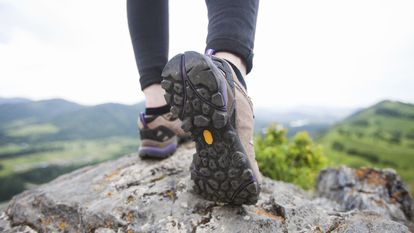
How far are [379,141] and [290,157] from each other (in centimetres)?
12066

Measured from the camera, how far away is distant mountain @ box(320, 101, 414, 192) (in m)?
86.8

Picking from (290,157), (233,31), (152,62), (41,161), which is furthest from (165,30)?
(41,161)

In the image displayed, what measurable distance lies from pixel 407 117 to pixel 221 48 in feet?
521

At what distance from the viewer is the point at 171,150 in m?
3.02

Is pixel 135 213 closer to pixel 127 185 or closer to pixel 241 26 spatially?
pixel 127 185

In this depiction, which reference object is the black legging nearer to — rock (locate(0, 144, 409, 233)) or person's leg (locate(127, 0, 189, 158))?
person's leg (locate(127, 0, 189, 158))

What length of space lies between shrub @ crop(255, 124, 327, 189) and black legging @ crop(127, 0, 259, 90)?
3.95m

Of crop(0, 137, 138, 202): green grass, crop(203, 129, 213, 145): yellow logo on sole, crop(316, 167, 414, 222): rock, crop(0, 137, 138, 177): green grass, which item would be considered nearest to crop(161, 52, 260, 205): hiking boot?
crop(203, 129, 213, 145): yellow logo on sole

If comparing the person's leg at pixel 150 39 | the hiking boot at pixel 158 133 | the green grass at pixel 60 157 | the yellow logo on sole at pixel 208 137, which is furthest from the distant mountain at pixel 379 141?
the green grass at pixel 60 157

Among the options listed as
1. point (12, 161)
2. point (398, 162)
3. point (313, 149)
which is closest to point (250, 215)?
point (313, 149)

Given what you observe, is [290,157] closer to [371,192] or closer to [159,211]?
[371,192]

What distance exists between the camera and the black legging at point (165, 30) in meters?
1.98

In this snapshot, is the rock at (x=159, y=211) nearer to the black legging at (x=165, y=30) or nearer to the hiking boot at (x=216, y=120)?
the hiking boot at (x=216, y=120)

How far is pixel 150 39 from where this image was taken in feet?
7.95
